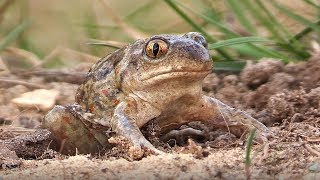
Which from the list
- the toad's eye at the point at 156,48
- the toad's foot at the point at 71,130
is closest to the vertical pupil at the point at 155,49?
the toad's eye at the point at 156,48

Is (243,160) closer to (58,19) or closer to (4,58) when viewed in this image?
(4,58)

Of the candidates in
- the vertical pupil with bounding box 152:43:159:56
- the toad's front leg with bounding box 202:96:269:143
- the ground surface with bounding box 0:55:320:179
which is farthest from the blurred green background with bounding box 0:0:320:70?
the vertical pupil with bounding box 152:43:159:56

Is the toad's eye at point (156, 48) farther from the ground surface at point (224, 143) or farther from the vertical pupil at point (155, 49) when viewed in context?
the ground surface at point (224, 143)

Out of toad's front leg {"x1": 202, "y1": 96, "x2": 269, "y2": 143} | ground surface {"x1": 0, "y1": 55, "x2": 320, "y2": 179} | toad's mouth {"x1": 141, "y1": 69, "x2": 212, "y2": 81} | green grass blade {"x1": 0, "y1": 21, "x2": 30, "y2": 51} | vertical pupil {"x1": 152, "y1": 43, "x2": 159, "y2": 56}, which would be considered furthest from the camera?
green grass blade {"x1": 0, "y1": 21, "x2": 30, "y2": 51}

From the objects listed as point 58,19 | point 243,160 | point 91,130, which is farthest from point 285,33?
point 58,19

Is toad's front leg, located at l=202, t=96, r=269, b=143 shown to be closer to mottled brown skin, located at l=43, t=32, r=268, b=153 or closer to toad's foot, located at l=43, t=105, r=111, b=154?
mottled brown skin, located at l=43, t=32, r=268, b=153

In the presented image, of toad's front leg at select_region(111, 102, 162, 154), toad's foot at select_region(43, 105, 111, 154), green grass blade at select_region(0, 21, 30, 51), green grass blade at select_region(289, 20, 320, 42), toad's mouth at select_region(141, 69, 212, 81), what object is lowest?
toad's foot at select_region(43, 105, 111, 154)

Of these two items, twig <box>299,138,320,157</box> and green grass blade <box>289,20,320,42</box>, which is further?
green grass blade <box>289,20,320,42</box>
